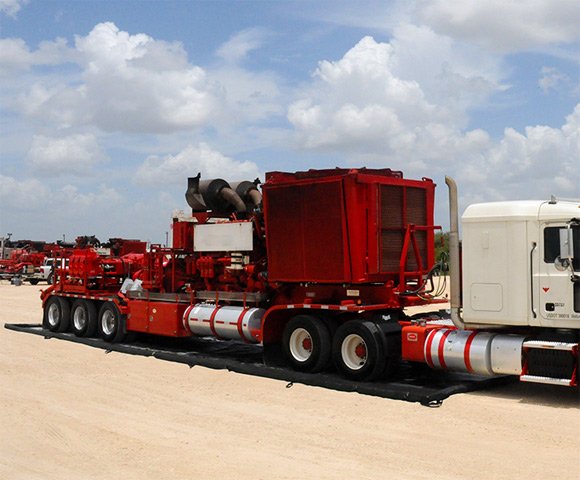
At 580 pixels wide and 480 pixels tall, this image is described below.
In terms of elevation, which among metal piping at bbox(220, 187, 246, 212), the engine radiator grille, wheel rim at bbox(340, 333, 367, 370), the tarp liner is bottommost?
the tarp liner

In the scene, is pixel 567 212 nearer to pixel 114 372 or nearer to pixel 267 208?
pixel 267 208

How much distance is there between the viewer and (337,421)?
30.8 feet

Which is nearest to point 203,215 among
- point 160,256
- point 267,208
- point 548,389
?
point 160,256

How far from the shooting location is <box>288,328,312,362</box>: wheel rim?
42.5 ft

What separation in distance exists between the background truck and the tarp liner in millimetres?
388

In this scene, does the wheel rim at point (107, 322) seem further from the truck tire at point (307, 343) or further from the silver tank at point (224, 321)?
the truck tire at point (307, 343)

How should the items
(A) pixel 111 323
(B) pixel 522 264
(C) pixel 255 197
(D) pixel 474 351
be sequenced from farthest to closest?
(A) pixel 111 323, (C) pixel 255 197, (D) pixel 474 351, (B) pixel 522 264

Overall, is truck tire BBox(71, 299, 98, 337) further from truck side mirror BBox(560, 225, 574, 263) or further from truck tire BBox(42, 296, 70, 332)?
truck side mirror BBox(560, 225, 574, 263)

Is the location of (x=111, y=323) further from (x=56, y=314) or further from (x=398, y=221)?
(x=398, y=221)

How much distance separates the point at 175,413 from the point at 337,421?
223 cm

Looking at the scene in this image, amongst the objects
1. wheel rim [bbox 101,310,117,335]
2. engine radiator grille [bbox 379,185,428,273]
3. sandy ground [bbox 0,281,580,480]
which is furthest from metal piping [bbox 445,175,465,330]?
wheel rim [bbox 101,310,117,335]

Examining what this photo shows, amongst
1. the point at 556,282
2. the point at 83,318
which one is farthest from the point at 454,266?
the point at 83,318

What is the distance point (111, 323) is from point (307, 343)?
7008mm

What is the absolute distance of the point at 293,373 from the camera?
1243 centimetres
